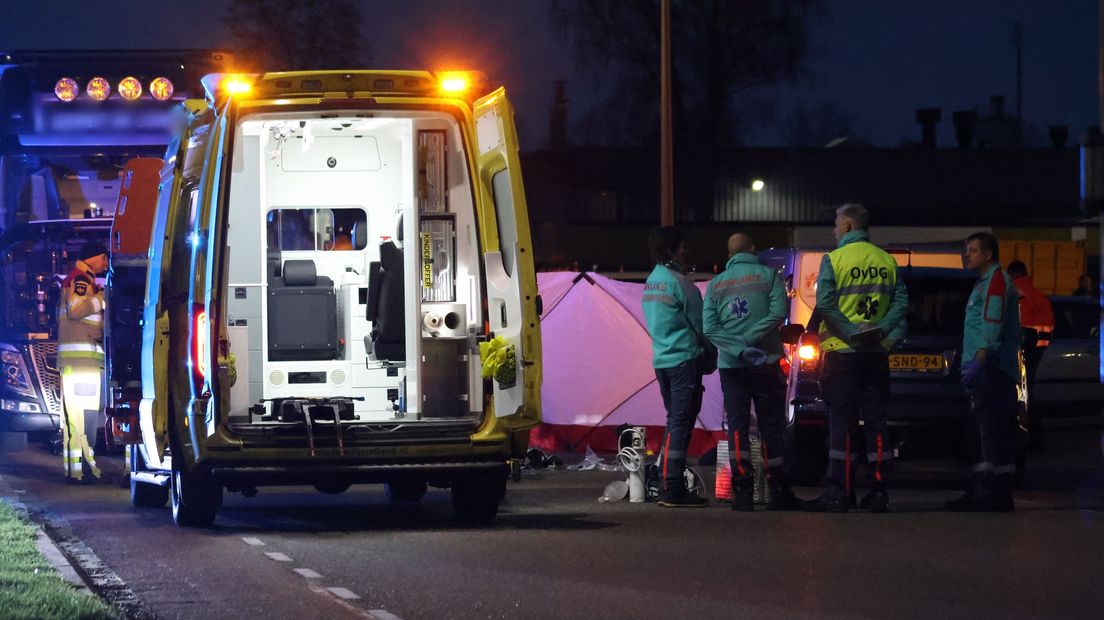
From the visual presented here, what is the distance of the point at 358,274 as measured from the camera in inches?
526

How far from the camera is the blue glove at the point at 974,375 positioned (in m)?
12.0

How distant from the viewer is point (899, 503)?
12859 millimetres

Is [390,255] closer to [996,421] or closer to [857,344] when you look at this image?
[857,344]

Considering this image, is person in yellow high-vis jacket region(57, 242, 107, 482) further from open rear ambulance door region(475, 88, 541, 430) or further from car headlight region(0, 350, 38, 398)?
open rear ambulance door region(475, 88, 541, 430)

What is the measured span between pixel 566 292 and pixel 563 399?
3.73 ft

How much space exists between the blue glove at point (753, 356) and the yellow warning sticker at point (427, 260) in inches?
80.4

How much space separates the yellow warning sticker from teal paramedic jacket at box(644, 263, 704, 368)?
1.40 metres

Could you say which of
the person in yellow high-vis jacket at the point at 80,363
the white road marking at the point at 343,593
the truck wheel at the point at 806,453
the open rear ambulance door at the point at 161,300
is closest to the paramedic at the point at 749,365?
the truck wheel at the point at 806,453

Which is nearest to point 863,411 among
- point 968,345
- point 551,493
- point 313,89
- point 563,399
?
point 968,345

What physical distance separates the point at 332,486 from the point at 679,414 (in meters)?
2.24

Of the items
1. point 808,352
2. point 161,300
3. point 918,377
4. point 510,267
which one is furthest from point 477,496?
point 918,377

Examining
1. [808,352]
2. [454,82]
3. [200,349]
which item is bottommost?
[808,352]

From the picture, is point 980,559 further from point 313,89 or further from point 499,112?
point 313,89

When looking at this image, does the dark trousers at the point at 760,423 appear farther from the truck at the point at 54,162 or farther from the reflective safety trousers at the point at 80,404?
the truck at the point at 54,162
